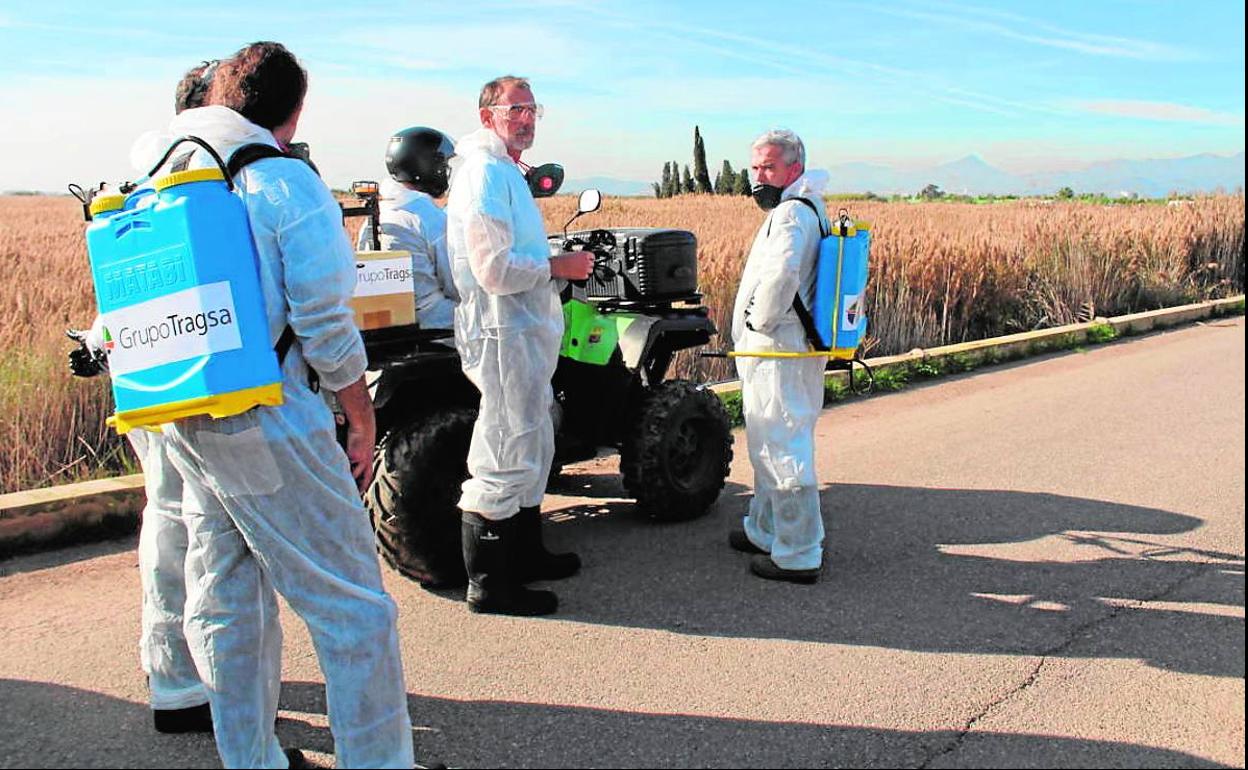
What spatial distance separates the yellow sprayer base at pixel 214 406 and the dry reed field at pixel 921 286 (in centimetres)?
375

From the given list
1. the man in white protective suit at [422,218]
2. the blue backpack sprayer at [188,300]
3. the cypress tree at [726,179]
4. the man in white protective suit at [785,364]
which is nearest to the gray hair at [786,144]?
the man in white protective suit at [785,364]

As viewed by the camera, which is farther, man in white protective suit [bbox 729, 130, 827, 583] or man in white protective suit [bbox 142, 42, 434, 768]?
man in white protective suit [bbox 729, 130, 827, 583]

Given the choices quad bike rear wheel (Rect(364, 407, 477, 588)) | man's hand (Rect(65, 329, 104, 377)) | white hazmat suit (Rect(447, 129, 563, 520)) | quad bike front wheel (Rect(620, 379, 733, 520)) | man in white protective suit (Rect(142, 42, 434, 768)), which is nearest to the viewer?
man in white protective suit (Rect(142, 42, 434, 768))

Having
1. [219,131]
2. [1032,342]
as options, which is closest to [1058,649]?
[219,131]

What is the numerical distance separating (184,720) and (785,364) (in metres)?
2.70

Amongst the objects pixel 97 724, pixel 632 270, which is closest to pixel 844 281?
pixel 632 270

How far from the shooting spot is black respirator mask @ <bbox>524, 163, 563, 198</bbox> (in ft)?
15.1

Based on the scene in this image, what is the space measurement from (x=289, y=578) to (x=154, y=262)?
2.72 feet

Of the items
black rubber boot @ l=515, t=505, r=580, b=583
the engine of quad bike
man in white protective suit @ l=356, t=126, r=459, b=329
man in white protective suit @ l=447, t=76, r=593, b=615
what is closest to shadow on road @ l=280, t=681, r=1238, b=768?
man in white protective suit @ l=447, t=76, r=593, b=615

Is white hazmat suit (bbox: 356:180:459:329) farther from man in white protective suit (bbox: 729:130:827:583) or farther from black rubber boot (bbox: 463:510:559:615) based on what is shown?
man in white protective suit (bbox: 729:130:827:583)

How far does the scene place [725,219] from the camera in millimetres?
18578

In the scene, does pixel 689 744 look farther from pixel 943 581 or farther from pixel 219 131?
pixel 219 131

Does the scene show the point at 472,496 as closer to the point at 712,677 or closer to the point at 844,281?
the point at 712,677

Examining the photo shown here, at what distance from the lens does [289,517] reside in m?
2.79
